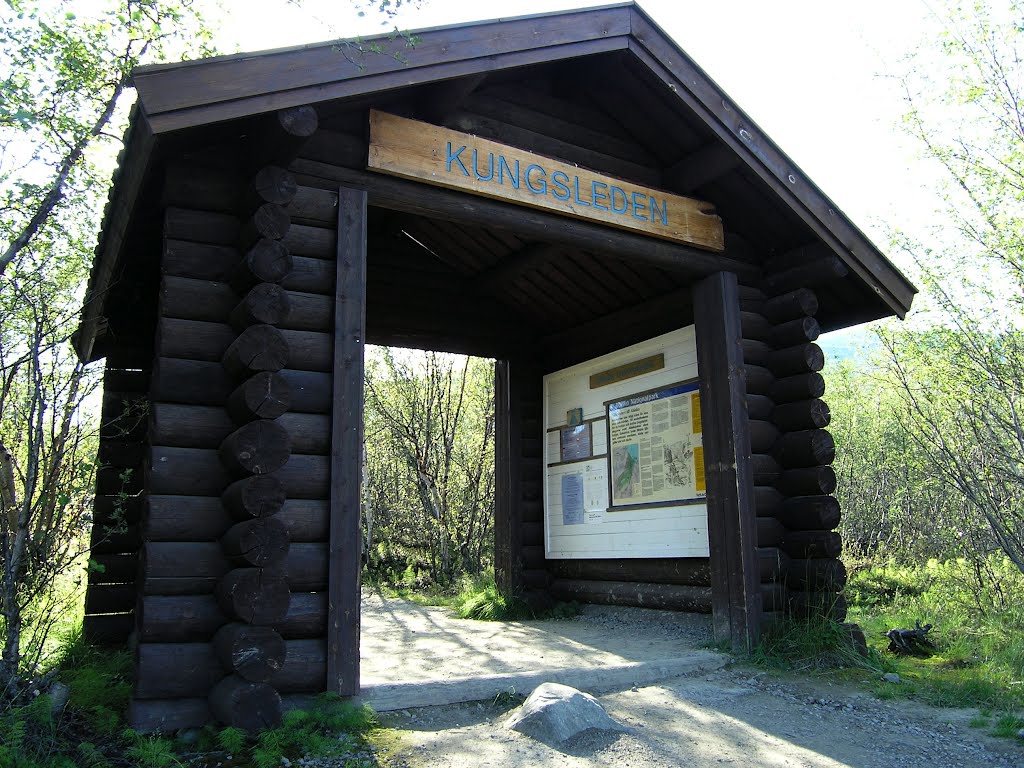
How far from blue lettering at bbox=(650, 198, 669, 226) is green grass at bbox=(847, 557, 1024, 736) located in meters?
4.30

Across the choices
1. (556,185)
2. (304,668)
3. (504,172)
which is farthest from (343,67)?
(304,668)

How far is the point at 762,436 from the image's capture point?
24.5ft

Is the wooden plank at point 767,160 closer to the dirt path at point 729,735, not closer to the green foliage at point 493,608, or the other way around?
the dirt path at point 729,735

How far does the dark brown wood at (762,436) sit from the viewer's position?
7422 millimetres

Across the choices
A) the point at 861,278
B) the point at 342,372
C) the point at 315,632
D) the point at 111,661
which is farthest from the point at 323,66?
the point at 861,278

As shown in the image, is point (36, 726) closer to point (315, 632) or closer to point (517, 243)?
point (315, 632)

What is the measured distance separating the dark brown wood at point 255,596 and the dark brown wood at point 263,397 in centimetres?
91

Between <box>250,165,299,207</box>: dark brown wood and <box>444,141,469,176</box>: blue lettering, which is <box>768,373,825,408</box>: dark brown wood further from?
<box>250,165,299,207</box>: dark brown wood

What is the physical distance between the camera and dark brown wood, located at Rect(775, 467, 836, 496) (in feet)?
23.6

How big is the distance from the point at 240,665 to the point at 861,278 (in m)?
6.50

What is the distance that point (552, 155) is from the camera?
22.5ft

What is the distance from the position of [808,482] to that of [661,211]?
289cm

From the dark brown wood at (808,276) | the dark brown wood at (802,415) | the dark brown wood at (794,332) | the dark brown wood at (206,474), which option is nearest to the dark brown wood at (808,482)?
the dark brown wood at (802,415)

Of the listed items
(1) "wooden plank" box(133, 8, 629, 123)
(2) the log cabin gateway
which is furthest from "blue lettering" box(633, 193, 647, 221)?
Result: (1) "wooden plank" box(133, 8, 629, 123)
